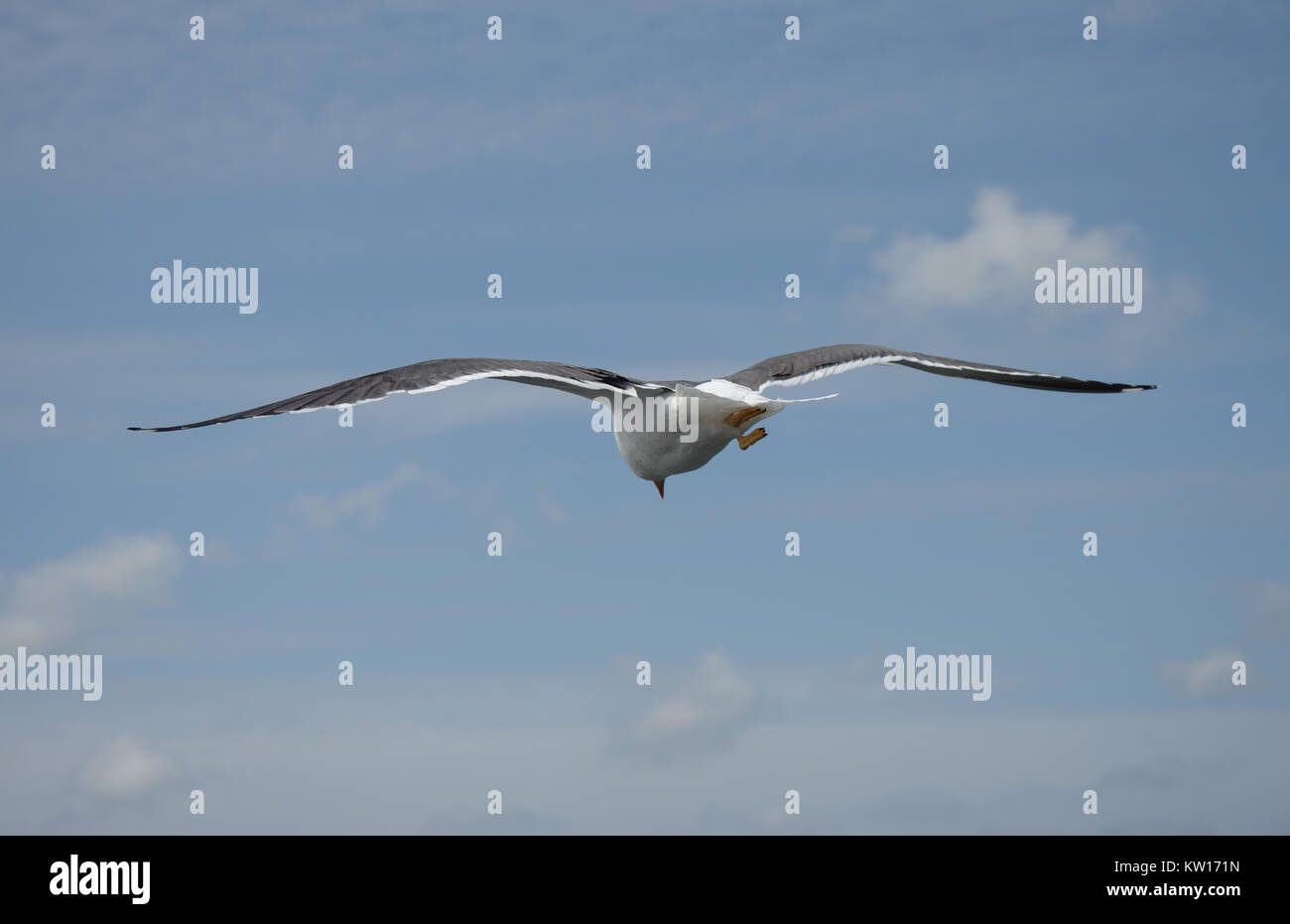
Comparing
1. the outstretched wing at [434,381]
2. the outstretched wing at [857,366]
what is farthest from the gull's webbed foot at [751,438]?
the outstretched wing at [434,381]

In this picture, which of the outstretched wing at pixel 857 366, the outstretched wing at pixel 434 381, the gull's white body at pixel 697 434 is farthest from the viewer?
the outstretched wing at pixel 857 366

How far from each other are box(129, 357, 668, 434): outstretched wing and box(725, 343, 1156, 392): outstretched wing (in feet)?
9.25

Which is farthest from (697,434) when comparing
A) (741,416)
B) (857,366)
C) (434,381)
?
(434,381)

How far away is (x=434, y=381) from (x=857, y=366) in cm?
774

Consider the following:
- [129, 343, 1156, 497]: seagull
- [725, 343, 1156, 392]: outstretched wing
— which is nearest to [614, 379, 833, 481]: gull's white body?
[129, 343, 1156, 497]: seagull

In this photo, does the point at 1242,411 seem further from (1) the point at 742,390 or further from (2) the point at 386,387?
(2) the point at 386,387

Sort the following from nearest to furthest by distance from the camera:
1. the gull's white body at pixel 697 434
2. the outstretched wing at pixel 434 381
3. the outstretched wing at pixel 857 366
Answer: the outstretched wing at pixel 434 381 < the gull's white body at pixel 697 434 < the outstretched wing at pixel 857 366

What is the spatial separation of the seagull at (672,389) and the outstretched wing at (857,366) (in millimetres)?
16

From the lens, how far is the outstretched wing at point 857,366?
69.7ft

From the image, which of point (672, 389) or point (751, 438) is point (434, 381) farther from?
point (751, 438)

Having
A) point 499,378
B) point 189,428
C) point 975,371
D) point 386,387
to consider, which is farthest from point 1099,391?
point 189,428

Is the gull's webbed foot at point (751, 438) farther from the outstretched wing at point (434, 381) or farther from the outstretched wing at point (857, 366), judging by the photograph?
the outstretched wing at point (434, 381)

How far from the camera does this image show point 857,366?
21.9m

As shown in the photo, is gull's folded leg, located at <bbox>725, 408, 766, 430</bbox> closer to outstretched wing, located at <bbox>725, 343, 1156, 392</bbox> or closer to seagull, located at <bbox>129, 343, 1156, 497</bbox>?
seagull, located at <bbox>129, 343, 1156, 497</bbox>
